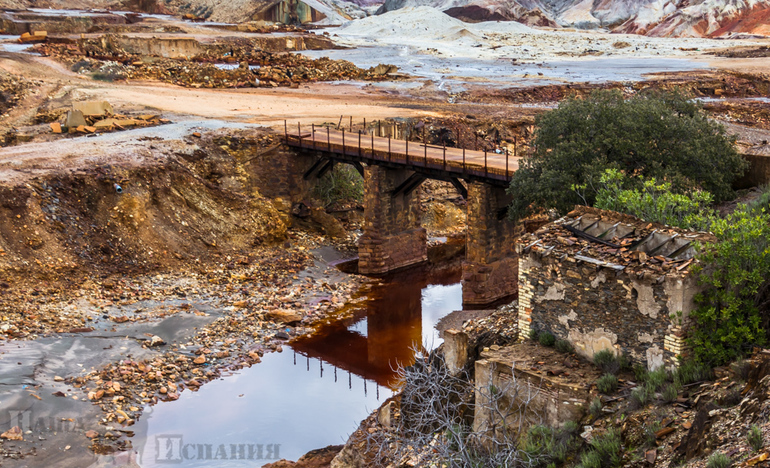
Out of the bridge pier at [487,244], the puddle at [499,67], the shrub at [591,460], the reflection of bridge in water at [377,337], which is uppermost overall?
the puddle at [499,67]

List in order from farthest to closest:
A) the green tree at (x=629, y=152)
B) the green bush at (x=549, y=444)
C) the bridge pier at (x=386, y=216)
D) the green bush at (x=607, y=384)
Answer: the bridge pier at (x=386, y=216) < the green tree at (x=629, y=152) < the green bush at (x=607, y=384) < the green bush at (x=549, y=444)

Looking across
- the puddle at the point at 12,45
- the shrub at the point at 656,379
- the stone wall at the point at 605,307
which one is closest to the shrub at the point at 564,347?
the stone wall at the point at 605,307

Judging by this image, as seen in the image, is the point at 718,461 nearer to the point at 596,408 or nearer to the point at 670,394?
the point at 670,394

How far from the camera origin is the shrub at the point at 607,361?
14.0m

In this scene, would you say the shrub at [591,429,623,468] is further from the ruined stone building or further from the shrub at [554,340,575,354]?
the shrub at [554,340,575,354]

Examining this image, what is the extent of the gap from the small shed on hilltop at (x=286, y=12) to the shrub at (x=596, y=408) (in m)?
89.3

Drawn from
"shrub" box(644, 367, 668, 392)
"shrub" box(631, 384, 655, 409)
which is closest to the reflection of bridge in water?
"shrub" box(644, 367, 668, 392)

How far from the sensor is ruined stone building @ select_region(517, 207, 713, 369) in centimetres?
1342

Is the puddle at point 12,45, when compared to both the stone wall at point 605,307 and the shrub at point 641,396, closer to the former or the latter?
the stone wall at point 605,307

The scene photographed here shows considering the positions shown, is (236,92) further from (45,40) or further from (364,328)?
(364,328)

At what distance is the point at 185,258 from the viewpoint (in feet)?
97.7

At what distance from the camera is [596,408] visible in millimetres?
13062

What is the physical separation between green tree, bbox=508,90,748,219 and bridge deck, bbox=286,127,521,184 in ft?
12.7

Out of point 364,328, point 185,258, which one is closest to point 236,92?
point 185,258
